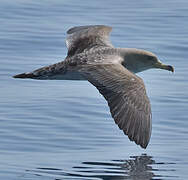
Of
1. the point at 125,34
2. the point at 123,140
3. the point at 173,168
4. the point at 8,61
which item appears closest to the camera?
the point at 173,168

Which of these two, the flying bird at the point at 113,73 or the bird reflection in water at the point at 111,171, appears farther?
the flying bird at the point at 113,73

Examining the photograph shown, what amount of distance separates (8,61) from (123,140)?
344cm

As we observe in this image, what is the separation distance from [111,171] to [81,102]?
265 centimetres

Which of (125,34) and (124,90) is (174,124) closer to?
(124,90)

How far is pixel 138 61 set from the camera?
1091 centimetres

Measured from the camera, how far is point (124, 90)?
9.65 meters

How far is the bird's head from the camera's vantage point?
1082 centimetres

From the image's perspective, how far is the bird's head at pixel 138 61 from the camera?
35.5ft

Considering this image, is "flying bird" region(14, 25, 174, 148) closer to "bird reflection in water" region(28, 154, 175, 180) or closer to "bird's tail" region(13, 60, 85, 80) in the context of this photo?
"bird's tail" region(13, 60, 85, 80)

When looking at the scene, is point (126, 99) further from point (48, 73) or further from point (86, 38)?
point (86, 38)

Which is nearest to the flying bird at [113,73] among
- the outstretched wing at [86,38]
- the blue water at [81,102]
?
the outstretched wing at [86,38]

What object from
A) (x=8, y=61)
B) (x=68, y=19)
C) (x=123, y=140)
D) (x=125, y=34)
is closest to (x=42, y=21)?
(x=68, y=19)

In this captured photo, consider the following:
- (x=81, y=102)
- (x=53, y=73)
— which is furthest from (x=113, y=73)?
(x=81, y=102)

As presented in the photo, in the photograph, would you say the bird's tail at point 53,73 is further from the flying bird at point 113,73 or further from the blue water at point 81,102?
the blue water at point 81,102
